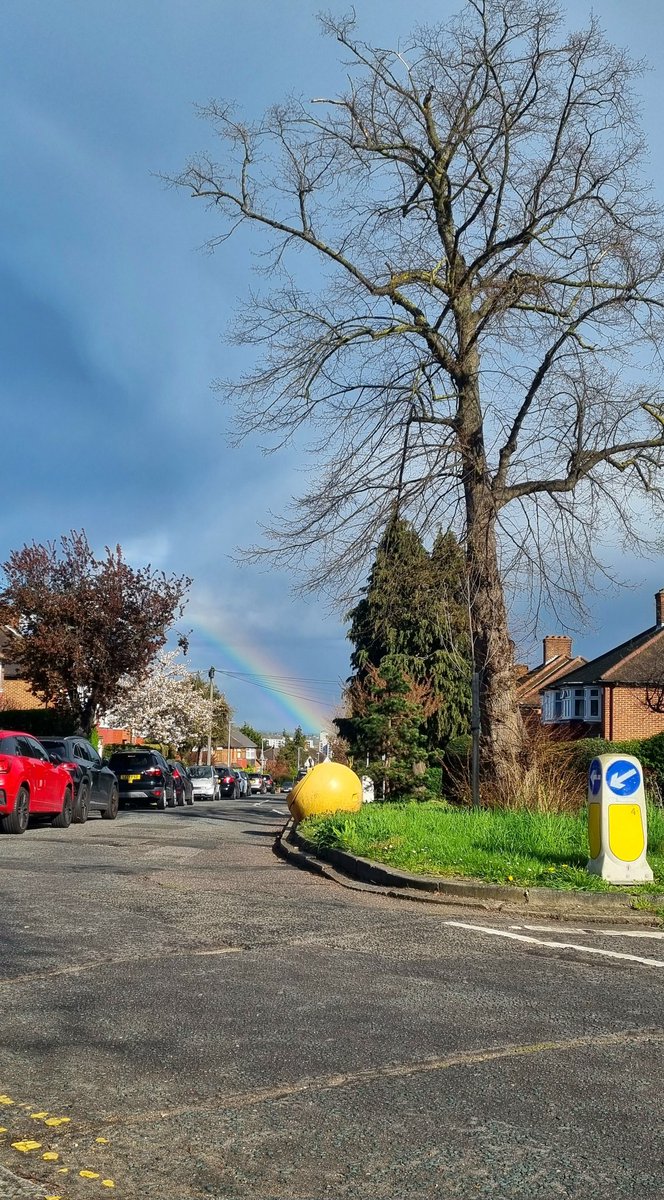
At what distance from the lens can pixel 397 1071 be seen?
4949mm

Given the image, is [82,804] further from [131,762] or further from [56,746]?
[131,762]

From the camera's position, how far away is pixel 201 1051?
17.1 ft

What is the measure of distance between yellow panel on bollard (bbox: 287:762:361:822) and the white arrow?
26.2ft

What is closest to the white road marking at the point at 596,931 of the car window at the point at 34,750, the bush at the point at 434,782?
the car window at the point at 34,750

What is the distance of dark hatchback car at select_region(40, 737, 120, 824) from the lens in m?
21.2

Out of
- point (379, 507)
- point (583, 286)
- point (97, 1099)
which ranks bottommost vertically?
point (97, 1099)

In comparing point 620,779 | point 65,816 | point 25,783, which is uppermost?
point 620,779

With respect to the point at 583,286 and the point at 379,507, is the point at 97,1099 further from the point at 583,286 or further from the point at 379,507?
the point at 583,286

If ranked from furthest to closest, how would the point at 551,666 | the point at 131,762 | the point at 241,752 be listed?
the point at 241,752 < the point at 551,666 < the point at 131,762

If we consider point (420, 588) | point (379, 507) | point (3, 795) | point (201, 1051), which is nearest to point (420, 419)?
point (379, 507)

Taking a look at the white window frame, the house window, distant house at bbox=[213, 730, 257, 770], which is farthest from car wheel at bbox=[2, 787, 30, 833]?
distant house at bbox=[213, 730, 257, 770]

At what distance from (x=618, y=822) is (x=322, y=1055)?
631 centimetres

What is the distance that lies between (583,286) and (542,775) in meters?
8.44

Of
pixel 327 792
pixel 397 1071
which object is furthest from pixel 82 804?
pixel 397 1071
